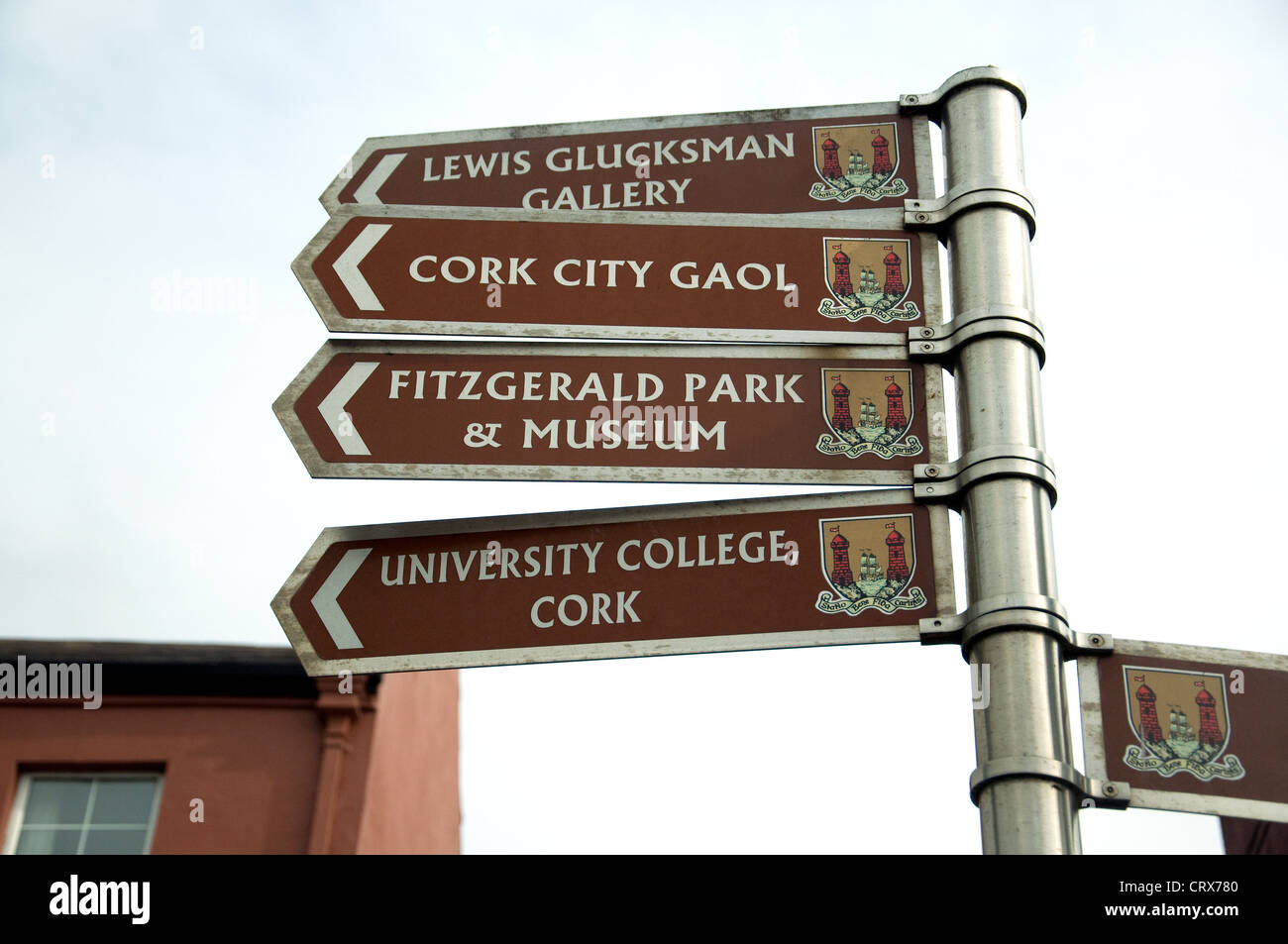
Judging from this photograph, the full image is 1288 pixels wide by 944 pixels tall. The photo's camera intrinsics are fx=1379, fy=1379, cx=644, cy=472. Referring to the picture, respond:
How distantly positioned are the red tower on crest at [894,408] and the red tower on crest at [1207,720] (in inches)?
36.8

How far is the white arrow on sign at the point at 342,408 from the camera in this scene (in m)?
3.67

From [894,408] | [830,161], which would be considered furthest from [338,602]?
[830,161]

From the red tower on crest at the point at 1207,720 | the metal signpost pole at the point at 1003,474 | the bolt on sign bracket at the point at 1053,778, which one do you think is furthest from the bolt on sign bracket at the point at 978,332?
the bolt on sign bracket at the point at 1053,778

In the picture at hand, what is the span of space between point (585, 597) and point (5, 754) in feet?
25.0

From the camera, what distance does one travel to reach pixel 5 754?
9578 mm

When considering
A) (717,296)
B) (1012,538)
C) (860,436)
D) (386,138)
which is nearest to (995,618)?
(1012,538)

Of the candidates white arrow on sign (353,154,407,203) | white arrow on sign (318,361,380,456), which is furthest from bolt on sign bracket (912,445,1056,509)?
white arrow on sign (353,154,407,203)

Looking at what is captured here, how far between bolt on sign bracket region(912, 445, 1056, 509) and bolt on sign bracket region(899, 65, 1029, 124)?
45.0 inches

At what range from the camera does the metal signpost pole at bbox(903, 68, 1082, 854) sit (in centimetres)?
295

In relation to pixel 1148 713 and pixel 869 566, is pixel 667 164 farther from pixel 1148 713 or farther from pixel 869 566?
pixel 1148 713

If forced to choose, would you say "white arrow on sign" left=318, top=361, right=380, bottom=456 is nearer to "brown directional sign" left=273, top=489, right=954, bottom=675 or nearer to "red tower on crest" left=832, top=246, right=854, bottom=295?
"brown directional sign" left=273, top=489, right=954, bottom=675

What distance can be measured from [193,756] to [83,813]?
2.62ft

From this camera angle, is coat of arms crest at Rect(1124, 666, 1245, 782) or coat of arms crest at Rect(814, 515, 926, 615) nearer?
coat of arms crest at Rect(1124, 666, 1245, 782)

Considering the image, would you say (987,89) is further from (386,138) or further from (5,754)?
(5,754)
